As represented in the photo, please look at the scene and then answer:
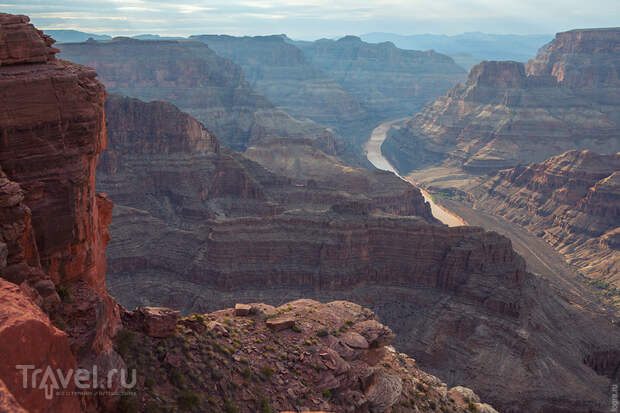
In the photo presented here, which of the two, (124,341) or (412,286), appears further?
(412,286)

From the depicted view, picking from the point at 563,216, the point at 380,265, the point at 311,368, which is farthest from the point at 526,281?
the point at 563,216

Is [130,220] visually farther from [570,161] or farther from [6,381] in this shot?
[570,161]

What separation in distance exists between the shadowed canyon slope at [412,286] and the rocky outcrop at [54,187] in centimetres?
3992

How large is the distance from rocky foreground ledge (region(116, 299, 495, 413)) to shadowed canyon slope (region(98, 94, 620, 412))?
1466 centimetres

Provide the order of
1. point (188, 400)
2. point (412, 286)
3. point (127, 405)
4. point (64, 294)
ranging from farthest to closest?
point (412, 286)
point (188, 400)
point (64, 294)
point (127, 405)

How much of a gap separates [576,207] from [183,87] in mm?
132524

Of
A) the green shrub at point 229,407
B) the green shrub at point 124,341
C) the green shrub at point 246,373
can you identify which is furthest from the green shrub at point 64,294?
the green shrub at point 246,373

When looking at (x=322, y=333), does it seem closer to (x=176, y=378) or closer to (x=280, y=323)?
(x=280, y=323)

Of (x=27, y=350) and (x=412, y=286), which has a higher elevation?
(x=27, y=350)

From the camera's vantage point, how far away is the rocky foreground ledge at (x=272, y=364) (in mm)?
23453

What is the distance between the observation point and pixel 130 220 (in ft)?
246

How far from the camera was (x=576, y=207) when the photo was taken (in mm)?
116000

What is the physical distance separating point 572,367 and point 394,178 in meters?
73.2

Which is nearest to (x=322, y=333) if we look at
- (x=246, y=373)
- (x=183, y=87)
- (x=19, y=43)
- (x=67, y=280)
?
(x=246, y=373)
